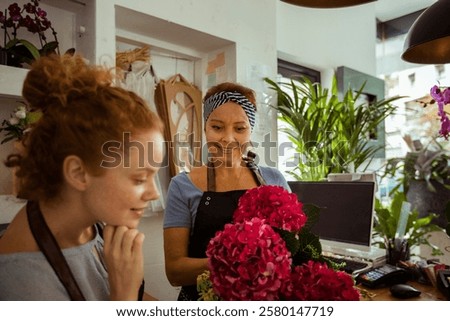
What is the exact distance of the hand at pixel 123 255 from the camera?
0.40 meters

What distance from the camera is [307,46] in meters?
1.96

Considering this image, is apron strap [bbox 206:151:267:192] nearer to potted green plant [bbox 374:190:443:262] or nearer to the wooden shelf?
the wooden shelf

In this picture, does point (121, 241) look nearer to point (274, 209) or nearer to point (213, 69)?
point (274, 209)

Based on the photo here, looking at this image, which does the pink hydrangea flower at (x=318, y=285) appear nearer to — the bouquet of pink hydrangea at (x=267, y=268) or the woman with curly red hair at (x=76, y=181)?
the bouquet of pink hydrangea at (x=267, y=268)

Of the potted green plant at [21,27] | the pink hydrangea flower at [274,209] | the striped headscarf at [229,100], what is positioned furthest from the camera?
the potted green plant at [21,27]

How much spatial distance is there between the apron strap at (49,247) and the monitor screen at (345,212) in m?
0.78

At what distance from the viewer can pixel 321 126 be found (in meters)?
1.46

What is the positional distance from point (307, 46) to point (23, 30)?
4.77 feet

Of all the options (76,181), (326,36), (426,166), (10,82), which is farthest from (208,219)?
(326,36)

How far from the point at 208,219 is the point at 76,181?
37 centimetres

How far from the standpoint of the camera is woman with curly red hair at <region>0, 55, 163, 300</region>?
37 centimetres

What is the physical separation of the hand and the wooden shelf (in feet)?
1.70

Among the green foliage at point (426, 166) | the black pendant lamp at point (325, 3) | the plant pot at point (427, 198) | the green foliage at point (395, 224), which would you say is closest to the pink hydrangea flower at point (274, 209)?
the black pendant lamp at point (325, 3)
